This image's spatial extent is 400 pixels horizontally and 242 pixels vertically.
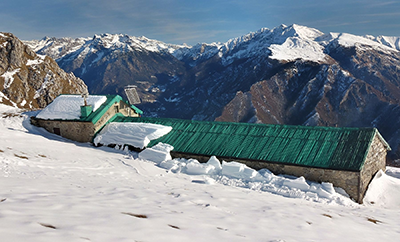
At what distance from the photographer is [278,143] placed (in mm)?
21984

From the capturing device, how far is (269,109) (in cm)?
17025

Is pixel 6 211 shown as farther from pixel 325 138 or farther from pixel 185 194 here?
pixel 325 138

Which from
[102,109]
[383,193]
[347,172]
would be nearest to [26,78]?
[102,109]

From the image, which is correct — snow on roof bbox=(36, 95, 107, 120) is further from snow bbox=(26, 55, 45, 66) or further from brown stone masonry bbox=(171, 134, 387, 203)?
snow bbox=(26, 55, 45, 66)

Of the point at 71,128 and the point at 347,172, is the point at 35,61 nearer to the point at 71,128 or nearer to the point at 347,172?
the point at 71,128

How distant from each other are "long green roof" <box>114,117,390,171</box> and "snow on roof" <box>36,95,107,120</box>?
8.13 m

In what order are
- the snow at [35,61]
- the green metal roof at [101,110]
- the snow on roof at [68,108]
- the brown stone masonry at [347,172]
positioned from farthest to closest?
the snow at [35,61], the snow on roof at [68,108], the green metal roof at [101,110], the brown stone masonry at [347,172]

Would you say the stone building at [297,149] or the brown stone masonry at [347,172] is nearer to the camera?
the brown stone masonry at [347,172]

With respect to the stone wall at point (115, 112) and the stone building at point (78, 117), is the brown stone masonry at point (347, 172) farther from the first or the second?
the stone building at point (78, 117)

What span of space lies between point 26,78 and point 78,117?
158 m

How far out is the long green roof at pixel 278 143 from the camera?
64.4ft

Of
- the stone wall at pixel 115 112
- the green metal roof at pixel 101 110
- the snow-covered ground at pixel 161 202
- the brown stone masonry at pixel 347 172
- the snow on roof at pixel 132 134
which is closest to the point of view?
the snow-covered ground at pixel 161 202

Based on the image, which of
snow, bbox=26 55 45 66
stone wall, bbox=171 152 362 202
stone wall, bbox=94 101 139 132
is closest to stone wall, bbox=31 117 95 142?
stone wall, bbox=94 101 139 132

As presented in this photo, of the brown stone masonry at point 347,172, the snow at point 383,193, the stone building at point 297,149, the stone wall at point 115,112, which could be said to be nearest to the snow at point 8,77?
the stone wall at point 115,112
